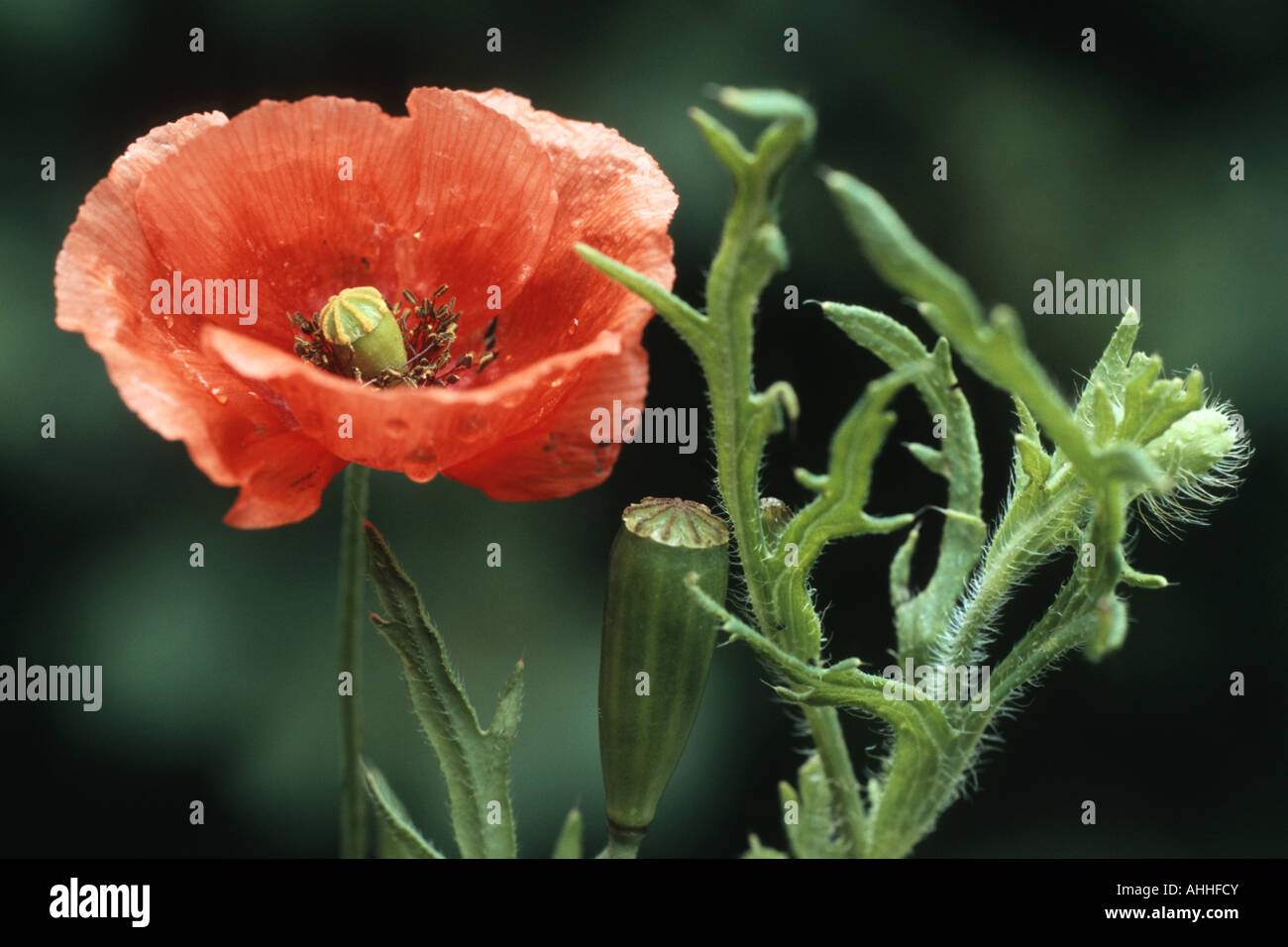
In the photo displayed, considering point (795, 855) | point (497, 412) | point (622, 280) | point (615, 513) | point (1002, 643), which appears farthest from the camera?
point (615, 513)

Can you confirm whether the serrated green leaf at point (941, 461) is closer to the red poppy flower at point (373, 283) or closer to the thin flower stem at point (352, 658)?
the red poppy flower at point (373, 283)

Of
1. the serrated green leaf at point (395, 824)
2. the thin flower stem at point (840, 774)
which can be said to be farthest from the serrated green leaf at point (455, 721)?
the thin flower stem at point (840, 774)

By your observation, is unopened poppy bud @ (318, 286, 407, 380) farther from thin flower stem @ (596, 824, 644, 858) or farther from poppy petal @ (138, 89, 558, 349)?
thin flower stem @ (596, 824, 644, 858)

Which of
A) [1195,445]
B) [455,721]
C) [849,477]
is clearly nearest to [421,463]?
[455,721]

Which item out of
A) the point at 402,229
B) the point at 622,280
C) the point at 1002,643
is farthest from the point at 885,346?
the point at 1002,643

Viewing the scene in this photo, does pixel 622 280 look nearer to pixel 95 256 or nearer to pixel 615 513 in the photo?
pixel 95 256

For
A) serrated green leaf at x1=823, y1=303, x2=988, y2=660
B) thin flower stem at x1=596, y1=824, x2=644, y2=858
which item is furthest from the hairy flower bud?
thin flower stem at x1=596, y1=824, x2=644, y2=858

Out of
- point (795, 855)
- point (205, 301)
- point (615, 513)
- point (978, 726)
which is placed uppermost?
point (205, 301)
